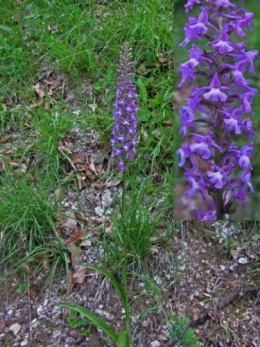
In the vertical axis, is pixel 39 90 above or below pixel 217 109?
below

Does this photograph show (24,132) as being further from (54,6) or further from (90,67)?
(54,6)

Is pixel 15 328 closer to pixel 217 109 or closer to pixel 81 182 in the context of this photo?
pixel 81 182

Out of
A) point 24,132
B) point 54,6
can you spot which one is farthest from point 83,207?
point 54,6

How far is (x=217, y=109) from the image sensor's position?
5.70 ft

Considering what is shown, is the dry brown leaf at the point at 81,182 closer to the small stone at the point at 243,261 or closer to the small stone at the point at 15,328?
the small stone at the point at 15,328

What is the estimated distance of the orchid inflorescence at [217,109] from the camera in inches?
66.1

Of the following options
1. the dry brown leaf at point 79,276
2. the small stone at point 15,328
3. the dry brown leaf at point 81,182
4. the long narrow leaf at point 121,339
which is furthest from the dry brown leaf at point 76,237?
the long narrow leaf at point 121,339

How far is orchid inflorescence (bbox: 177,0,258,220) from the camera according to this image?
66.1 inches

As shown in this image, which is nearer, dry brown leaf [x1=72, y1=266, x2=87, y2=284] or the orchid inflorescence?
the orchid inflorescence

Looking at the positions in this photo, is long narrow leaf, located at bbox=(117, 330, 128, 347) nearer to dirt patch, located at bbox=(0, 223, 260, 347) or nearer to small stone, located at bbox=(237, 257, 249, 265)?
dirt patch, located at bbox=(0, 223, 260, 347)

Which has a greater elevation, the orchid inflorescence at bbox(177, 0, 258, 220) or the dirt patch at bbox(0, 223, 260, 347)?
the orchid inflorescence at bbox(177, 0, 258, 220)

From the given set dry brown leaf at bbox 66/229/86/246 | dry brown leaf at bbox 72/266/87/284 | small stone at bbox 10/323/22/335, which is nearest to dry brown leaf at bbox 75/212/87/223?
dry brown leaf at bbox 66/229/86/246

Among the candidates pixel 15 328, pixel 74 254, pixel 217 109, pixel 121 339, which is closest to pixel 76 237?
pixel 74 254

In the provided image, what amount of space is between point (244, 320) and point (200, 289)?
215mm
